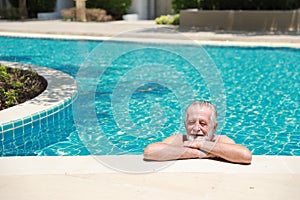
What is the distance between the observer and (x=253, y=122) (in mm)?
7320

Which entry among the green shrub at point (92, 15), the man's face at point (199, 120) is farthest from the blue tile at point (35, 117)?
the green shrub at point (92, 15)

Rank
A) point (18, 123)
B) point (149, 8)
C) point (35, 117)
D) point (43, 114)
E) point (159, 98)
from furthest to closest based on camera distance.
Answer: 1. point (149, 8)
2. point (159, 98)
3. point (43, 114)
4. point (35, 117)
5. point (18, 123)

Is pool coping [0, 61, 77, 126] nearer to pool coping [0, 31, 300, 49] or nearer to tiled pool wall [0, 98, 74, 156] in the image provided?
tiled pool wall [0, 98, 74, 156]

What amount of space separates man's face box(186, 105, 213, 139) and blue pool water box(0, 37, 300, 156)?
1.80m

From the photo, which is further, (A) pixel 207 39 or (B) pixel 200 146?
(A) pixel 207 39

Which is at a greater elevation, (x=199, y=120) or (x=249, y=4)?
(x=249, y=4)

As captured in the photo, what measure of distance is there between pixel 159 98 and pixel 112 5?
19.4 m

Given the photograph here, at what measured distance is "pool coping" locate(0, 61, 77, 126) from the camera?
6.02 meters

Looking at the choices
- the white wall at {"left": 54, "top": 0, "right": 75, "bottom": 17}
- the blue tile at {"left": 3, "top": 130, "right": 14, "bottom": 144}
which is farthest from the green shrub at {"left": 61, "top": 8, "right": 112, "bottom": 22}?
the blue tile at {"left": 3, "top": 130, "right": 14, "bottom": 144}

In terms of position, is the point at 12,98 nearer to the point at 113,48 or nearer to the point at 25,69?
the point at 25,69

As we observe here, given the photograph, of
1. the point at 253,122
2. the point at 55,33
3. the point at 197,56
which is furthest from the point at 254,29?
the point at 253,122

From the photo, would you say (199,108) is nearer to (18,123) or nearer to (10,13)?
(18,123)

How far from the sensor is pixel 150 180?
3879 millimetres

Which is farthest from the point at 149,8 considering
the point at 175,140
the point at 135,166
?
the point at 135,166
